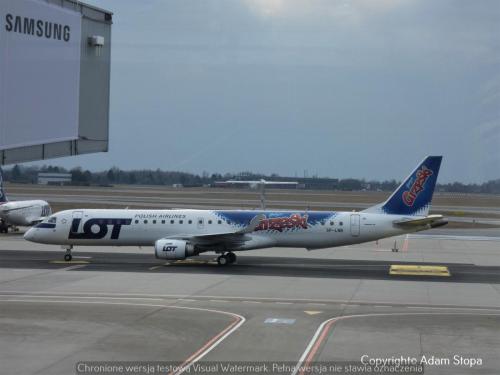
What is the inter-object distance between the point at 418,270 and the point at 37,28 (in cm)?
3454

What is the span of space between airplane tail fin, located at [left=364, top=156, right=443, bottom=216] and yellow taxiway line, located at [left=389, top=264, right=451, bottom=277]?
10.5 ft

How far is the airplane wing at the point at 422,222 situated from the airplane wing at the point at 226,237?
8.14m

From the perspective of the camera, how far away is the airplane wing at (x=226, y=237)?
37.1m

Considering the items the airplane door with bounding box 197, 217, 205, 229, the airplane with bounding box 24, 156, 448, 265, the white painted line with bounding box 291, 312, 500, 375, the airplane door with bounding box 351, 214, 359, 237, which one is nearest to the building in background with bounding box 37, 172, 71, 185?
the white painted line with bounding box 291, 312, 500, 375

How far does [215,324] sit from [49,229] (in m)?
22.5

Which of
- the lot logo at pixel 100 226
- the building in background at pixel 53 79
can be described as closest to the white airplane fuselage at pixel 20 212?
the lot logo at pixel 100 226

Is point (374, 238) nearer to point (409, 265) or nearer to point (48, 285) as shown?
point (409, 265)

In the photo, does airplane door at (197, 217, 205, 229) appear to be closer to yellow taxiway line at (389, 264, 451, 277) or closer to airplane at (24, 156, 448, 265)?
airplane at (24, 156, 448, 265)

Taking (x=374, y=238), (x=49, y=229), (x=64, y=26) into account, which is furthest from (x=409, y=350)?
(x=49, y=229)

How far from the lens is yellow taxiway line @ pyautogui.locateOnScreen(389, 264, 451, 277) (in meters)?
34.9

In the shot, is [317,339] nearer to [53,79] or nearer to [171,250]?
[53,79]

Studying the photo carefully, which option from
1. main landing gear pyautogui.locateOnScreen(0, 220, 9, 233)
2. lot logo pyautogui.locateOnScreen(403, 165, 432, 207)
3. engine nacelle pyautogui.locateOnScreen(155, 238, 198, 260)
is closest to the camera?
engine nacelle pyautogui.locateOnScreen(155, 238, 198, 260)

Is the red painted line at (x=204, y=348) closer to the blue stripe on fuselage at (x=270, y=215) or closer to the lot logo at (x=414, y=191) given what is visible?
the blue stripe on fuselage at (x=270, y=215)

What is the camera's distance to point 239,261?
3994 cm
